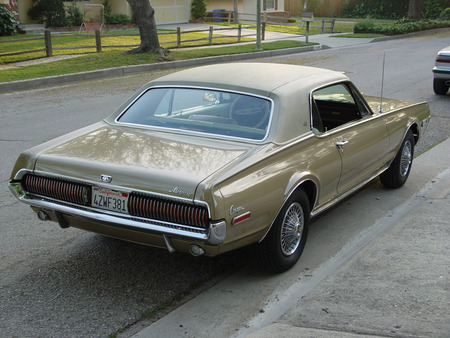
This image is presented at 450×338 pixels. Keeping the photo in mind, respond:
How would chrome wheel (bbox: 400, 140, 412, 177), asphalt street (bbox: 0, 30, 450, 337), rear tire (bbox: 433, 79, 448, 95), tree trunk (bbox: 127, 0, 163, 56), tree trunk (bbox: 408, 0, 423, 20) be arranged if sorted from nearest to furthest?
asphalt street (bbox: 0, 30, 450, 337), chrome wheel (bbox: 400, 140, 412, 177), rear tire (bbox: 433, 79, 448, 95), tree trunk (bbox: 127, 0, 163, 56), tree trunk (bbox: 408, 0, 423, 20)

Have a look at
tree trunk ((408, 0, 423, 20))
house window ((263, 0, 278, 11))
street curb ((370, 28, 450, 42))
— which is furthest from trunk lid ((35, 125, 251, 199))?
house window ((263, 0, 278, 11))

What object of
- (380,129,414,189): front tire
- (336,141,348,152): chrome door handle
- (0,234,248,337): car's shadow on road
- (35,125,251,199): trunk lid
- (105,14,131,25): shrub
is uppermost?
(105,14,131,25): shrub

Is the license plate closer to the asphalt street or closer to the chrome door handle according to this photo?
the asphalt street

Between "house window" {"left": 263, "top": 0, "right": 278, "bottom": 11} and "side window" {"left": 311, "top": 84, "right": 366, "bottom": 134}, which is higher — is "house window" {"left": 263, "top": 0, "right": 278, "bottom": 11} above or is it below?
above

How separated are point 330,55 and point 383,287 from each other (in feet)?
58.4

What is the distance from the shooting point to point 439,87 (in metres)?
12.4

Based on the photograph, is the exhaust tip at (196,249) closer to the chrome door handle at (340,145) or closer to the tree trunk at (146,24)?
the chrome door handle at (340,145)

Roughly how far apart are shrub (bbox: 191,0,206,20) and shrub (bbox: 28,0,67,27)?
10.4 meters

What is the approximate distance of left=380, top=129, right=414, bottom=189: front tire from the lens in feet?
20.4

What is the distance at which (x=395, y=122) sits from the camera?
19.6ft

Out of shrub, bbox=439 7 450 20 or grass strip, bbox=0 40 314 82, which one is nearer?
grass strip, bbox=0 40 314 82

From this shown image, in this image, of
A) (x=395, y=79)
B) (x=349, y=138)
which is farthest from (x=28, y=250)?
(x=395, y=79)

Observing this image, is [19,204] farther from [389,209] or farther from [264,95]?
[389,209]

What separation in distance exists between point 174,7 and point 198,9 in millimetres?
1669
